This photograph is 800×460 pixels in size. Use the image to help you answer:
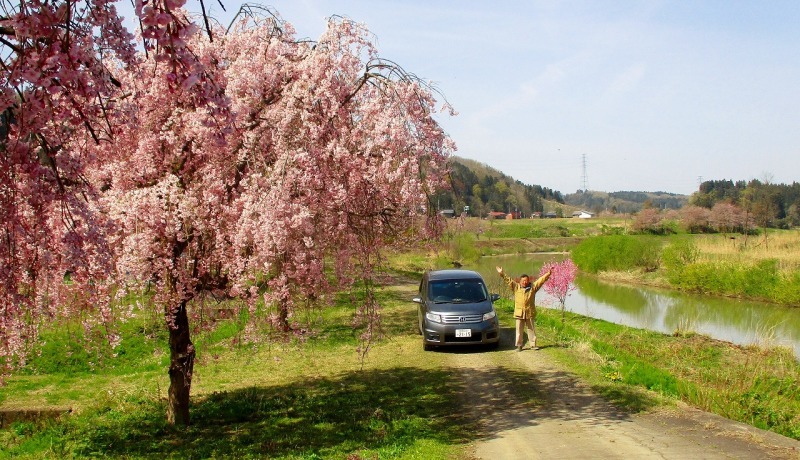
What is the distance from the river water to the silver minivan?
8447 mm

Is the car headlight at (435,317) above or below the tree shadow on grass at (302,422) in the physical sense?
above

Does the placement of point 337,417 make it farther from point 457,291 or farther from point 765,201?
point 765,201

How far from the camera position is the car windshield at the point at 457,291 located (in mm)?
15300

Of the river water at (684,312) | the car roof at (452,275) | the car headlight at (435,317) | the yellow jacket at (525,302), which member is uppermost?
the car roof at (452,275)

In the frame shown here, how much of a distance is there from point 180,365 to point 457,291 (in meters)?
7.66

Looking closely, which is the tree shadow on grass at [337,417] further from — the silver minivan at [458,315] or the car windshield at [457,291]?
Result: the car windshield at [457,291]

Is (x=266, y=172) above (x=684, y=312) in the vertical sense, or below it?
above

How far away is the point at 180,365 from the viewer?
32.4ft

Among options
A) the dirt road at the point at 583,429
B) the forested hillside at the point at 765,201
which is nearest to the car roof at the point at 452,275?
the dirt road at the point at 583,429

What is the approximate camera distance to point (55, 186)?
16.4 ft

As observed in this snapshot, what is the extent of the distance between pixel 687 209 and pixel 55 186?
87320mm

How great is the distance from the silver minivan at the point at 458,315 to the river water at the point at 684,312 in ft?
27.7

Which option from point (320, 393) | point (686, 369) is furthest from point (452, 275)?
point (686, 369)

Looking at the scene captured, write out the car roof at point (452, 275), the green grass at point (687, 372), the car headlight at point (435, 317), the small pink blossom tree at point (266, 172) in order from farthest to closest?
1. the car roof at point (452, 275)
2. the car headlight at point (435, 317)
3. the green grass at point (687, 372)
4. the small pink blossom tree at point (266, 172)
